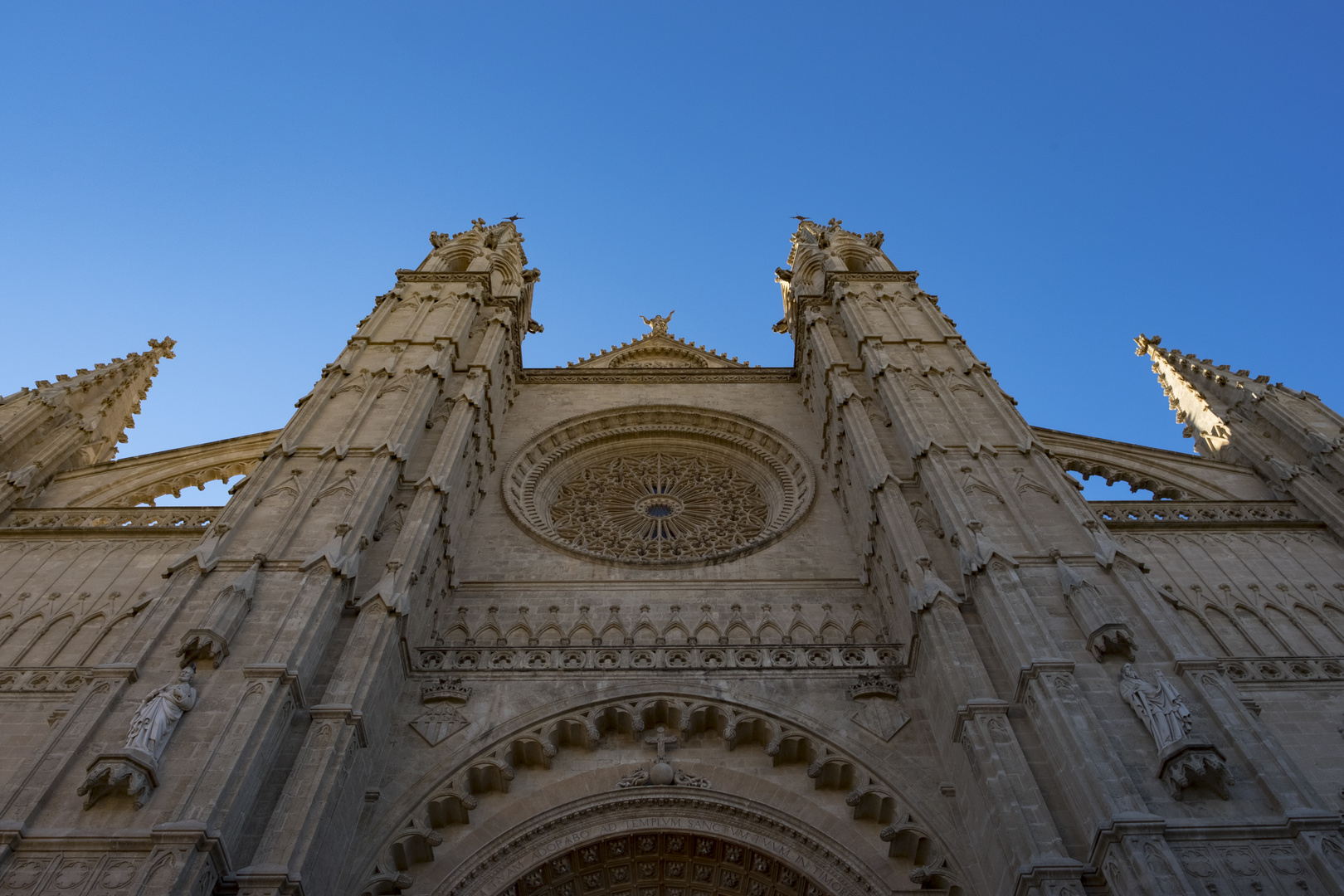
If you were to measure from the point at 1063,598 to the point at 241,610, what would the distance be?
31.5 ft

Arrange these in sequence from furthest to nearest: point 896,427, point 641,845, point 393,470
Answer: point 896,427 → point 393,470 → point 641,845

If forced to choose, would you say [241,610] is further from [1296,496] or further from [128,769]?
[1296,496]

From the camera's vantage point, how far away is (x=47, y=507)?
1678 cm

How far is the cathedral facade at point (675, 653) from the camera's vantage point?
9336 millimetres

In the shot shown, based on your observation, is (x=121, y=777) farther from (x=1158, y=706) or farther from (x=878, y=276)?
(x=878, y=276)

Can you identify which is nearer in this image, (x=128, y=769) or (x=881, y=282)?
(x=128, y=769)

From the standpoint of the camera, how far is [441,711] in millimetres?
12594

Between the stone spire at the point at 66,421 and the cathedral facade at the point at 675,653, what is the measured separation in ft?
0.33

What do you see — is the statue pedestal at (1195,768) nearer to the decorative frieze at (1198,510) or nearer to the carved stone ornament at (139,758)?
the decorative frieze at (1198,510)

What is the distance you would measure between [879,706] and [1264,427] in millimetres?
11365

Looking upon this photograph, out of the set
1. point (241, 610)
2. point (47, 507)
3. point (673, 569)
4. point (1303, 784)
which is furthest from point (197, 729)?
point (1303, 784)

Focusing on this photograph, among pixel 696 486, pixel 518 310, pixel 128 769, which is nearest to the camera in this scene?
pixel 128 769

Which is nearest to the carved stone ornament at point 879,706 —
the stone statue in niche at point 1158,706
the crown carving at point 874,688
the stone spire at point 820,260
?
the crown carving at point 874,688

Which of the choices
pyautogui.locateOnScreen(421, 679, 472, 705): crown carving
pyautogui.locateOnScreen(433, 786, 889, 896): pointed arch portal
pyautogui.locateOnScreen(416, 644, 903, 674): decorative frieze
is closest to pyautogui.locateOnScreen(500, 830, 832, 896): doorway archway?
pyautogui.locateOnScreen(433, 786, 889, 896): pointed arch portal
